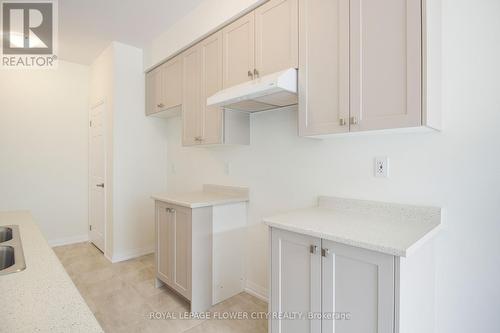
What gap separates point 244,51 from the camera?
2047mm

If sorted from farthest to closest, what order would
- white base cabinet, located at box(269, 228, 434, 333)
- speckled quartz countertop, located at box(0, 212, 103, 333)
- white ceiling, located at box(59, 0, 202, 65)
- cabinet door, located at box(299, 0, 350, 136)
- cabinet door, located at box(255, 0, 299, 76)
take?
white ceiling, located at box(59, 0, 202, 65), cabinet door, located at box(255, 0, 299, 76), cabinet door, located at box(299, 0, 350, 136), white base cabinet, located at box(269, 228, 434, 333), speckled quartz countertop, located at box(0, 212, 103, 333)

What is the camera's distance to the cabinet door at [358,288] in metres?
1.11

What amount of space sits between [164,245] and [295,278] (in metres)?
1.45

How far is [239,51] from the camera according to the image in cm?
209

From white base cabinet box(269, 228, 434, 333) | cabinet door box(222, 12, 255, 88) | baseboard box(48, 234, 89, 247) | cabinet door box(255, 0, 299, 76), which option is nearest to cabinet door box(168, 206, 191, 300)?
white base cabinet box(269, 228, 434, 333)

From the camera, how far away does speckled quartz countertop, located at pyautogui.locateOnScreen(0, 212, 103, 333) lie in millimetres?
622

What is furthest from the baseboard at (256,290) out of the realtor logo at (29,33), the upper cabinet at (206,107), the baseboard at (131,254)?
the realtor logo at (29,33)

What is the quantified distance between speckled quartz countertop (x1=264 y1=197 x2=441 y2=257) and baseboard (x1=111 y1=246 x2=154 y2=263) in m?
2.53

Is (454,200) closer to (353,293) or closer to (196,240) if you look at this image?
(353,293)

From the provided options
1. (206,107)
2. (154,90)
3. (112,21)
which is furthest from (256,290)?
(112,21)

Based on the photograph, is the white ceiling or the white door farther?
the white door

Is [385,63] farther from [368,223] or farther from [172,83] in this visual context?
[172,83]

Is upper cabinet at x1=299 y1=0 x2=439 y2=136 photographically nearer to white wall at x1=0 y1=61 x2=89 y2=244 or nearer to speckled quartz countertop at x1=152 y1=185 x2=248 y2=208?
speckled quartz countertop at x1=152 y1=185 x2=248 y2=208

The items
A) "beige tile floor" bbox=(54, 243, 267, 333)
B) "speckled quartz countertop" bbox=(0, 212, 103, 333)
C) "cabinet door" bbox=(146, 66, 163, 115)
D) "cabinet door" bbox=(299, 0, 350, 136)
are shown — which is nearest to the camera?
"speckled quartz countertop" bbox=(0, 212, 103, 333)
